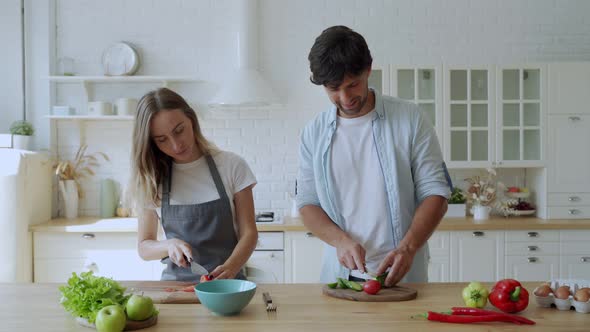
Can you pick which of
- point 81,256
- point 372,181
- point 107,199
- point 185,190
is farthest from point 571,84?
point 81,256

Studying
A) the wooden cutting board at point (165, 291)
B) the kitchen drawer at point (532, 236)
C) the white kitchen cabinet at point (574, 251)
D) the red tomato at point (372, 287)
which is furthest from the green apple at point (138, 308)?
the white kitchen cabinet at point (574, 251)

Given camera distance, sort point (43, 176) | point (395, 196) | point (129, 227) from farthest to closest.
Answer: point (43, 176) < point (129, 227) < point (395, 196)

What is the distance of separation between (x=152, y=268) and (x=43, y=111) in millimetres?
1716

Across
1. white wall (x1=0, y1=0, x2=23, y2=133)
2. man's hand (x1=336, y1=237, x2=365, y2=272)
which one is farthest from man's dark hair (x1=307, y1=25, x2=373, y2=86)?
white wall (x1=0, y1=0, x2=23, y2=133)

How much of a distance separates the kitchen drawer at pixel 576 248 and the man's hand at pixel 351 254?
9.64 feet

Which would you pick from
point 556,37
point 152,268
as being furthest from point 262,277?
point 556,37

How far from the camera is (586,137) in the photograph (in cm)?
484

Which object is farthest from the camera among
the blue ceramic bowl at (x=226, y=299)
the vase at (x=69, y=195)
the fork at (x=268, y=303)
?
the vase at (x=69, y=195)

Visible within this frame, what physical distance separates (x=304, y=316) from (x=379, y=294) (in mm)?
334

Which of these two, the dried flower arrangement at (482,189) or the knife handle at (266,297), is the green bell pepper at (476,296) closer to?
the knife handle at (266,297)

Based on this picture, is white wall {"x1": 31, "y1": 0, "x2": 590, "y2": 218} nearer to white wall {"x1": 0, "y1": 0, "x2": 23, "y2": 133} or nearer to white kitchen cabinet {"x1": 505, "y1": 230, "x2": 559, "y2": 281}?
white wall {"x1": 0, "y1": 0, "x2": 23, "y2": 133}

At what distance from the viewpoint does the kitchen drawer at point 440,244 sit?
182 inches

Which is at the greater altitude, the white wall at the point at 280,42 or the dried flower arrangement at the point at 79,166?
the white wall at the point at 280,42

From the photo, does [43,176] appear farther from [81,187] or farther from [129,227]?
[129,227]
